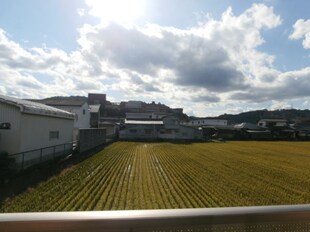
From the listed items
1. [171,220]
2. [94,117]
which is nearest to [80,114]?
[94,117]

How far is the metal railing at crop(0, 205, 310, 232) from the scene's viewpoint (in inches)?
60.4

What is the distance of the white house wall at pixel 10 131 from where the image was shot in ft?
46.0

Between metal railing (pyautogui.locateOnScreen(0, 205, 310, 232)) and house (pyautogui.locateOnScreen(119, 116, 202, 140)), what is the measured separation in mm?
43606

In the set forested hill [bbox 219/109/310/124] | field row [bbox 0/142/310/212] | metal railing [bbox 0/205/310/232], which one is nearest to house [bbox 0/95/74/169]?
field row [bbox 0/142/310/212]

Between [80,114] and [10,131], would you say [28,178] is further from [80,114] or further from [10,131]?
[80,114]

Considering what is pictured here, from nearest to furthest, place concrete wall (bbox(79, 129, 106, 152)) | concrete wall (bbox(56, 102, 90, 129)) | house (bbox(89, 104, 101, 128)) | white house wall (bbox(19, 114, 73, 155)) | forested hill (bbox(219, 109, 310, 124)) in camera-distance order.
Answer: white house wall (bbox(19, 114, 73, 155)) → concrete wall (bbox(79, 129, 106, 152)) → concrete wall (bbox(56, 102, 90, 129)) → house (bbox(89, 104, 101, 128)) → forested hill (bbox(219, 109, 310, 124))

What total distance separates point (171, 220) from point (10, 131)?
14.0 meters

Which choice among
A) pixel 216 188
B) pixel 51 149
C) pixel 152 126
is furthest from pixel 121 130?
pixel 216 188

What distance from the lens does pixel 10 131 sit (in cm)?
1409

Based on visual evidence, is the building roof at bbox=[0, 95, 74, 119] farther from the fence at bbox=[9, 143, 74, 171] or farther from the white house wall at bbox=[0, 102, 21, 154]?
the fence at bbox=[9, 143, 74, 171]

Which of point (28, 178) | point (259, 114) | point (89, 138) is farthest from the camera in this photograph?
point (259, 114)

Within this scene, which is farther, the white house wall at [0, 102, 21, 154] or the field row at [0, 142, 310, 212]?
the white house wall at [0, 102, 21, 154]

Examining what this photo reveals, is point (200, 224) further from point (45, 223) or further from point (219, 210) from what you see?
point (45, 223)

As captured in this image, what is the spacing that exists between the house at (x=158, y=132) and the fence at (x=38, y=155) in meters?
22.7
